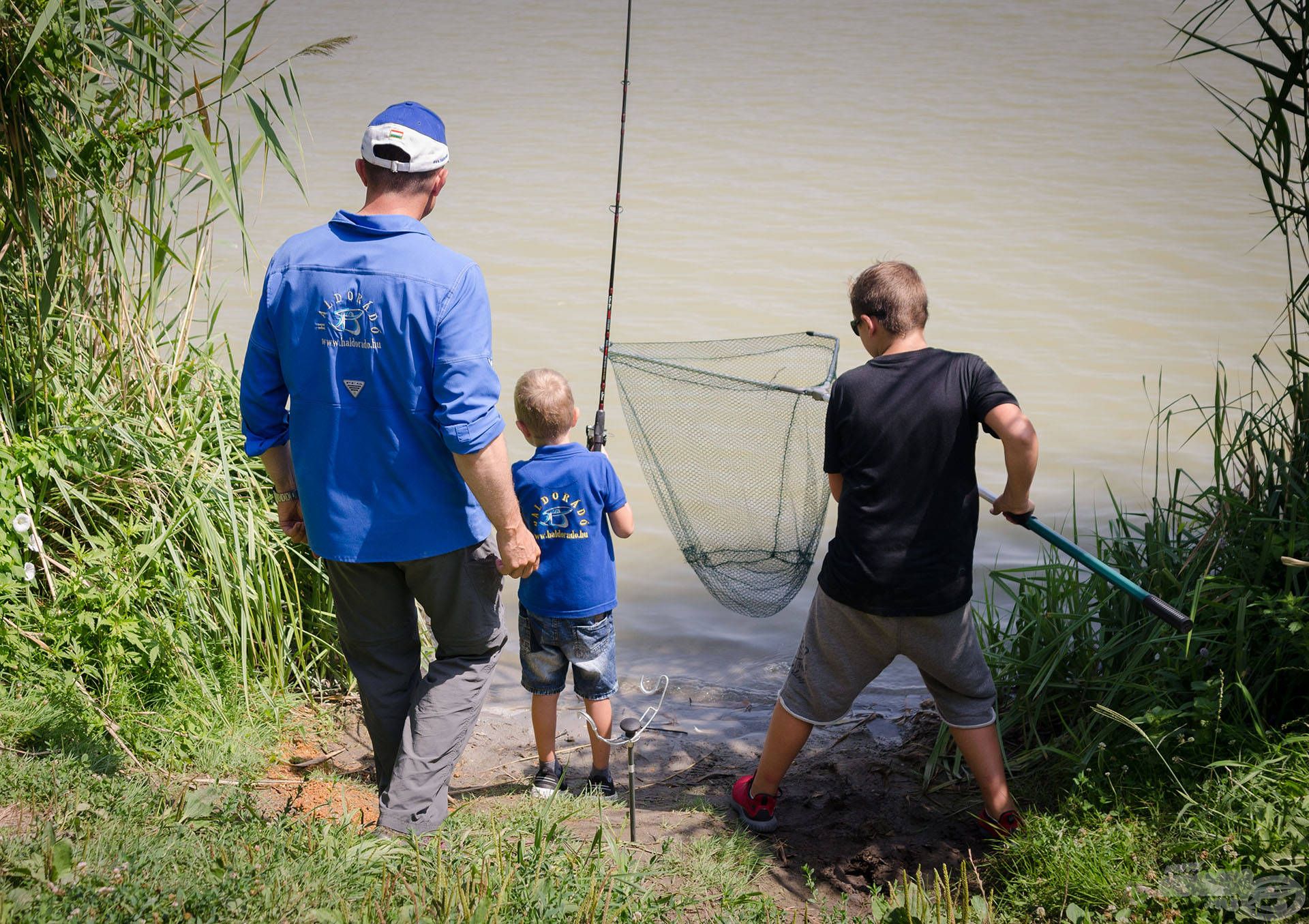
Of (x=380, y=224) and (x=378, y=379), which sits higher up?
(x=380, y=224)

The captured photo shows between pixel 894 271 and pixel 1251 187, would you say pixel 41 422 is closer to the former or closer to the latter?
pixel 894 271

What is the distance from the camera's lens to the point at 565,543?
10.9 feet

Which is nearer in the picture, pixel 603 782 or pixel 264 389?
pixel 264 389

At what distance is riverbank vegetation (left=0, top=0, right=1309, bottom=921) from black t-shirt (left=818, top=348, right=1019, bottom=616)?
57 cm

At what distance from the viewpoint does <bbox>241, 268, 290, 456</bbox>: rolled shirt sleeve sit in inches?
108

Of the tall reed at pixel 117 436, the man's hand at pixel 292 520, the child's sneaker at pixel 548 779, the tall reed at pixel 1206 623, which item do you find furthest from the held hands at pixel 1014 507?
the tall reed at pixel 117 436

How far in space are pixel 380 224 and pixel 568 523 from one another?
106 centimetres

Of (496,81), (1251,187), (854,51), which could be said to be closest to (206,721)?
(1251,187)

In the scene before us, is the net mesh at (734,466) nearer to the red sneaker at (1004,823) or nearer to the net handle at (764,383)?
the net handle at (764,383)

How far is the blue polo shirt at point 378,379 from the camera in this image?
2.61m

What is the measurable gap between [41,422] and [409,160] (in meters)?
1.80

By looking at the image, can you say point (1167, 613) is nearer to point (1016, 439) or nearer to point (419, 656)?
point (1016, 439)

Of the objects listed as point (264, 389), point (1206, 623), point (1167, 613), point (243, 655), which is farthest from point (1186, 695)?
point (243, 655)

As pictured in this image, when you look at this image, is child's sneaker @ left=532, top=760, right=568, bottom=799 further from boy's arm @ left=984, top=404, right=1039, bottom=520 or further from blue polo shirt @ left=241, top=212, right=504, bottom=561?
boy's arm @ left=984, top=404, right=1039, bottom=520
